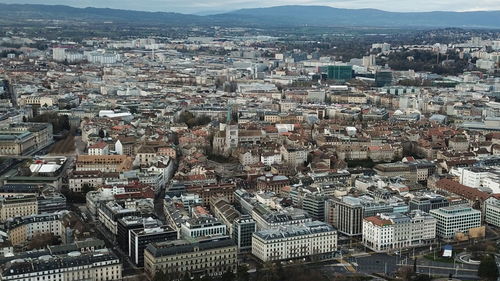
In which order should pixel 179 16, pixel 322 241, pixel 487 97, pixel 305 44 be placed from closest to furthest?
pixel 322 241 < pixel 487 97 < pixel 305 44 < pixel 179 16

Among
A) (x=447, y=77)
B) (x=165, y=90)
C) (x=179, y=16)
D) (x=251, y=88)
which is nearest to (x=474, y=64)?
(x=447, y=77)

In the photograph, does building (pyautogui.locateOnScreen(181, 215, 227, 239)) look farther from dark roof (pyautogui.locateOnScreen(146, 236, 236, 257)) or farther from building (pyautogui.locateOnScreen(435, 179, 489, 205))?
building (pyautogui.locateOnScreen(435, 179, 489, 205))

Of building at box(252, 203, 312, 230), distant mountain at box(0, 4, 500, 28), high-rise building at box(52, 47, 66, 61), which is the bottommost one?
building at box(252, 203, 312, 230)

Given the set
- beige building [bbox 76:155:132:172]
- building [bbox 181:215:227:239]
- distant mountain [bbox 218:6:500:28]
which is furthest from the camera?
distant mountain [bbox 218:6:500:28]

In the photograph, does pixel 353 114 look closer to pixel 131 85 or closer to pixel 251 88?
pixel 251 88

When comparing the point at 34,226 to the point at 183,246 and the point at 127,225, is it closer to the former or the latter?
the point at 127,225

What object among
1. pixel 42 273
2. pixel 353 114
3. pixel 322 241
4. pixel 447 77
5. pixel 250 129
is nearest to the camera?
pixel 42 273

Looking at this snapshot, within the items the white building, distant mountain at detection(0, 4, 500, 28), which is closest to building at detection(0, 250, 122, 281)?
the white building

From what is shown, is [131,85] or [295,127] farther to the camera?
[131,85]
